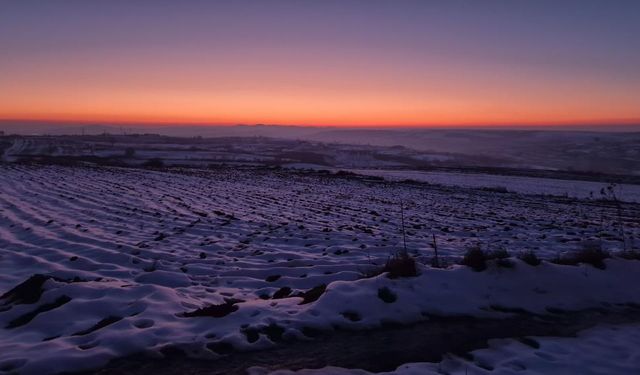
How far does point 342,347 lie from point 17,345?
380 centimetres

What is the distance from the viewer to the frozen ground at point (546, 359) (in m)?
4.94

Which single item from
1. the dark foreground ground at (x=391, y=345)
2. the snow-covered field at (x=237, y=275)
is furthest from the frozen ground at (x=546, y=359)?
the snow-covered field at (x=237, y=275)

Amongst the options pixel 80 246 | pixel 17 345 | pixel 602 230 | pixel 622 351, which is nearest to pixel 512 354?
pixel 622 351

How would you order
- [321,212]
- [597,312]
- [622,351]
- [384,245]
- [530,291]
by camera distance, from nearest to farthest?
[622,351], [597,312], [530,291], [384,245], [321,212]

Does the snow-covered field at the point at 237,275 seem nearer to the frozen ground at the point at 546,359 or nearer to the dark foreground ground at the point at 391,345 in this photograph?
the dark foreground ground at the point at 391,345

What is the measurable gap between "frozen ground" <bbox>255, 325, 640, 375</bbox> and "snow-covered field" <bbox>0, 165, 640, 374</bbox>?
3.10ft

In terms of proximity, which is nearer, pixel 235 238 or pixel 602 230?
pixel 235 238

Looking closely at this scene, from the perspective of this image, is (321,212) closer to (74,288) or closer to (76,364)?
(74,288)

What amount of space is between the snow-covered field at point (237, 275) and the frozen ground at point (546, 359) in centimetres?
95

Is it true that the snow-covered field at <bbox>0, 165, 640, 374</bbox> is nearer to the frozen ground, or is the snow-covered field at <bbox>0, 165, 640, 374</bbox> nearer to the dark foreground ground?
the dark foreground ground

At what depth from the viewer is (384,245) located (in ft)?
38.7

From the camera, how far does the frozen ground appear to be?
494cm

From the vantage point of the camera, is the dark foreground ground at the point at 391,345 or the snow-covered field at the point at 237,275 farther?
the snow-covered field at the point at 237,275

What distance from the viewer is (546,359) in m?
5.32
